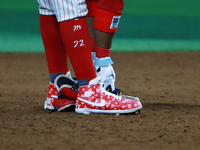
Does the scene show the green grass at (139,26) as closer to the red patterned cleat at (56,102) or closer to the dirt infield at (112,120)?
the dirt infield at (112,120)

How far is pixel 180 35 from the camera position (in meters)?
4.84

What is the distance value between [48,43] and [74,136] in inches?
21.4

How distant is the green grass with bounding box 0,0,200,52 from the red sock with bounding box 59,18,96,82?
3034 millimetres

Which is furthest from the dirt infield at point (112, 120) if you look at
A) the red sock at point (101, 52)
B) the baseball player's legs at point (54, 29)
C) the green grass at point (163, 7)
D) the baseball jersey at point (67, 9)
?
the green grass at point (163, 7)

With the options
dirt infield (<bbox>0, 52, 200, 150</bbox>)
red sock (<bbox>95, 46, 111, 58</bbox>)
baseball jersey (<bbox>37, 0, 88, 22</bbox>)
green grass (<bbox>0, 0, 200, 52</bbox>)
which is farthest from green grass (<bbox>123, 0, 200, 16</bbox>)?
baseball jersey (<bbox>37, 0, 88, 22</bbox>)

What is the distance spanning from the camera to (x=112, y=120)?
1.45 metres

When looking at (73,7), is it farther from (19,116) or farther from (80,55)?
(19,116)

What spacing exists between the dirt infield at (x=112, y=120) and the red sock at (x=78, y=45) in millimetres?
193

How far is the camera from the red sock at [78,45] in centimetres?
149

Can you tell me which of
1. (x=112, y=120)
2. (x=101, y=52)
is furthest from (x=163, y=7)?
(x=112, y=120)

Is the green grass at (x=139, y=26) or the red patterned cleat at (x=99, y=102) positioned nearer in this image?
the red patterned cleat at (x=99, y=102)

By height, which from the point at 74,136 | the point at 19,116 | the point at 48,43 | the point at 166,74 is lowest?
the point at 166,74

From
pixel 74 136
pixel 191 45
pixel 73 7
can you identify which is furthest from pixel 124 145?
pixel 191 45

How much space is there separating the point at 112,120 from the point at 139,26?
3545 millimetres
